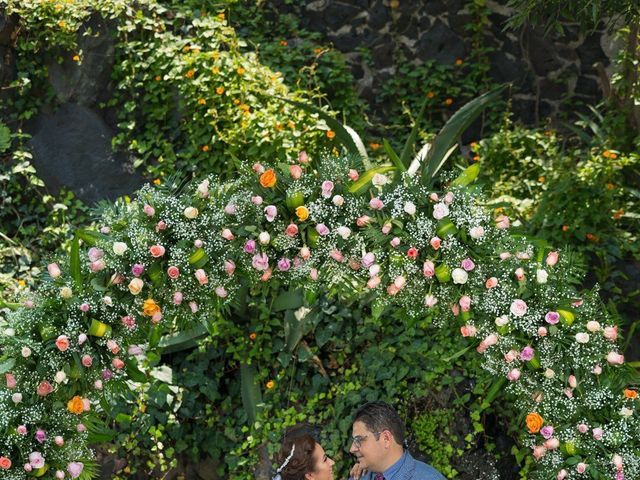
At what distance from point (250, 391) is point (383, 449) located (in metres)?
1.87

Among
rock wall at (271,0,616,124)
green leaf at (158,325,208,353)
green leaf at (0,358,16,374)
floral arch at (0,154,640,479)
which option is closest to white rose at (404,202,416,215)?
floral arch at (0,154,640,479)

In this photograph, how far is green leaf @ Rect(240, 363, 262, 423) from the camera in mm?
5516

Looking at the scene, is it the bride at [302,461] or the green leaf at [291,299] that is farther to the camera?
the green leaf at [291,299]

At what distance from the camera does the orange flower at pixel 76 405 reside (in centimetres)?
400

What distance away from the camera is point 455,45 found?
7.40 meters

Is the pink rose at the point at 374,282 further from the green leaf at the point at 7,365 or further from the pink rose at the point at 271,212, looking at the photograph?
the green leaf at the point at 7,365

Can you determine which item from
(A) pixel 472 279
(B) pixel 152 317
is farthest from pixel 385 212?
(B) pixel 152 317

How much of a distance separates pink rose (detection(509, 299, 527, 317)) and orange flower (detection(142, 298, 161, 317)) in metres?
1.49

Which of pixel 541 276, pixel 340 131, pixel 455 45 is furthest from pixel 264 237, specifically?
pixel 455 45

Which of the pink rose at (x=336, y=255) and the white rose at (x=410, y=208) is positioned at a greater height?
the white rose at (x=410, y=208)

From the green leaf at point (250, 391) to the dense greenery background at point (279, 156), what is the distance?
2.5 inches

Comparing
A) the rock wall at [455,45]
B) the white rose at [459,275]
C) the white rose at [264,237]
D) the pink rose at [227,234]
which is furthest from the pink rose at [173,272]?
the rock wall at [455,45]

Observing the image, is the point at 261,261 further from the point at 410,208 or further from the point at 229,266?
the point at 410,208

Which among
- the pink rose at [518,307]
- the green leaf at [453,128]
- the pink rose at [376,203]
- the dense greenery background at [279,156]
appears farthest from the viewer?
the green leaf at [453,128]
